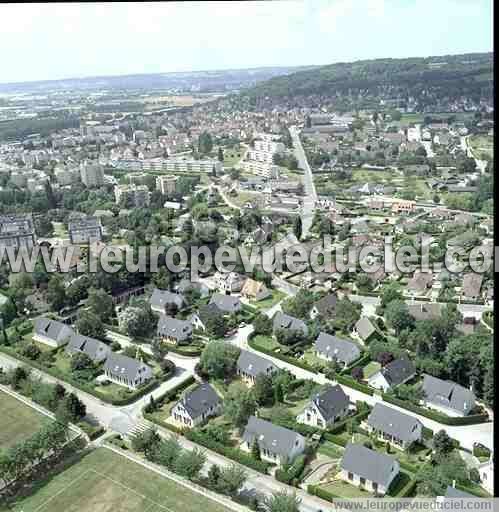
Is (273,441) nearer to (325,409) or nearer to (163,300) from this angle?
(325,409)

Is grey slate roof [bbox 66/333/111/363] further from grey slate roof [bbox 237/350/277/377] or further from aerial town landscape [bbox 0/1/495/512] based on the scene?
grey slate roof [bbox 237/350/277/377]

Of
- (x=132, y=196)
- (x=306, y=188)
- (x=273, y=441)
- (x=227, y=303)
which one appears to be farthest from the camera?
(x=306, y=188)

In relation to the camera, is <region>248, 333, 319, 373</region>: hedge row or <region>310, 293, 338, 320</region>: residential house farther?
<region>310, 293, 338, 320</region>: residential house

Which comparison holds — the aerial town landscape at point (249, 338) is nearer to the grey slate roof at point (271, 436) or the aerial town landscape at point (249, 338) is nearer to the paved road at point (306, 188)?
the grey slate roof at point (271, 436)

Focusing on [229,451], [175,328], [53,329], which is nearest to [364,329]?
[175,328]

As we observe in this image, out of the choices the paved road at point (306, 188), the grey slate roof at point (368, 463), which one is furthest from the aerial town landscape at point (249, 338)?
the paved road at point (306, 188)

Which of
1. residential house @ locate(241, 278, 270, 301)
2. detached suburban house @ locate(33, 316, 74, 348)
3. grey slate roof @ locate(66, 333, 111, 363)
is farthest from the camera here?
residential house @ locate(241, 278, 270, 301)

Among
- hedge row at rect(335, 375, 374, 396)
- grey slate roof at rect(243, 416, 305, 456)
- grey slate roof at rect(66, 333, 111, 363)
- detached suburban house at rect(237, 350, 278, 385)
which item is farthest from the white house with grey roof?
grey slate roof at rect(66, 333, 111, 363)
